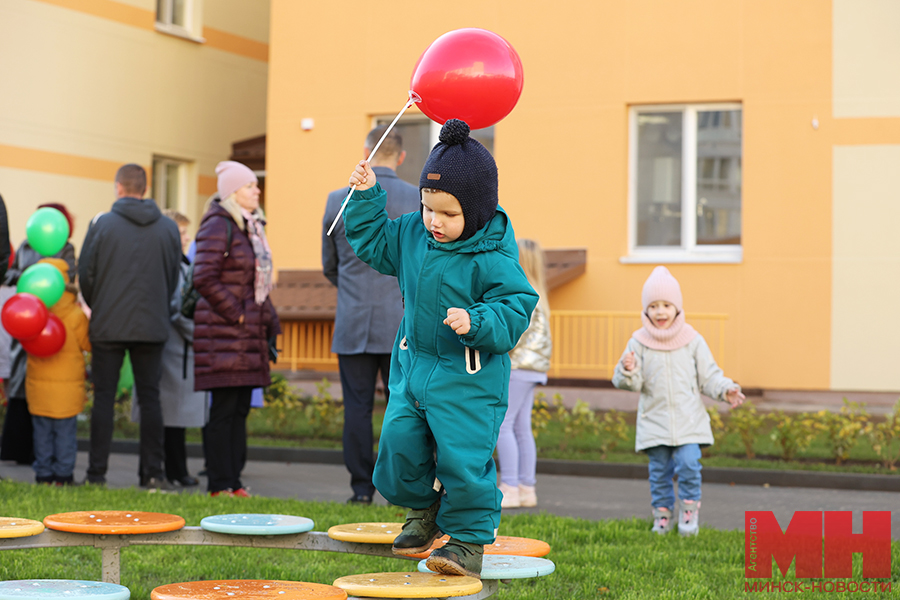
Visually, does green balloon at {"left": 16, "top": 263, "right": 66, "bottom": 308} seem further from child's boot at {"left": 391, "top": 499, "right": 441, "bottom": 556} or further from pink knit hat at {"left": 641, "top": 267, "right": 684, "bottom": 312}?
child's boot at {"left": 391, "top": 499, "right": 441, "bottom": 556}

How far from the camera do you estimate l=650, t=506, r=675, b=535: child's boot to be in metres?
6.66

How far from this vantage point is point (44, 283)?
8109mm

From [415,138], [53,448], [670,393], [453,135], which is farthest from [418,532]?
[415,138]

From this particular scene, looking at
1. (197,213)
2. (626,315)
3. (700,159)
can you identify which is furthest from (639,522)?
(197,213)

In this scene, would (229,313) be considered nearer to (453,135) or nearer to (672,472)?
(672,472)

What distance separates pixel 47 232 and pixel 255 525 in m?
4.51

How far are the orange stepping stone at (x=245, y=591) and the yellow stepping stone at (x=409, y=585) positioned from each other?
0.07 metres

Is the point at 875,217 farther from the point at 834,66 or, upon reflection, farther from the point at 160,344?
the point at 160,344

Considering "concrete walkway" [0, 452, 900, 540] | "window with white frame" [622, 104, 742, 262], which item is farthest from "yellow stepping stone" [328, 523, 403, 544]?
"window with white frame" [622, 104, 742, 262]

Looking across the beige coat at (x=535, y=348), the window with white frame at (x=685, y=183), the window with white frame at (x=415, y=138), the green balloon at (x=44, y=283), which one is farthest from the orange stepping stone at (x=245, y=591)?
the window with white frame at (x=415, y=138)

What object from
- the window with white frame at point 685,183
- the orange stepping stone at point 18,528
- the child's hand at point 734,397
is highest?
the window with white frame at point 685,183

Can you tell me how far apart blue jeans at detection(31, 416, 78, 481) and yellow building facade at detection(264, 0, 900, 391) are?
329 inches

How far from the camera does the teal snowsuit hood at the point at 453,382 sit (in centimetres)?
396

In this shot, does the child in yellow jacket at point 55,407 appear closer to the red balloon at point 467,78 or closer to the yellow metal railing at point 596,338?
the red balloon at point 467,78
